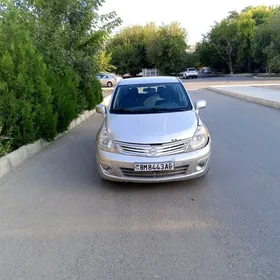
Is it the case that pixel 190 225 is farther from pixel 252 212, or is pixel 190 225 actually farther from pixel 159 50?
pixel 159 50

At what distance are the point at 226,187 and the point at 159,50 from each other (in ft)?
157

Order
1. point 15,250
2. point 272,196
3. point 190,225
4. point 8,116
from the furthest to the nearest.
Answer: point 8,116 → point 272,196 → point 190,225 → point 15,250

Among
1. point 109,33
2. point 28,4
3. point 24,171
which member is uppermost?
point 28,4

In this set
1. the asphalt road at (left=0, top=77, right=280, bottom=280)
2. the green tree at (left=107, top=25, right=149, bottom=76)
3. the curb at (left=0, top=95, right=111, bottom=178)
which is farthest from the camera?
the green tree at (left=107, top=25, right=149, bottom=76)

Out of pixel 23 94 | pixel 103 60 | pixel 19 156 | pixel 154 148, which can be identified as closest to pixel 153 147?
pixel 154 148

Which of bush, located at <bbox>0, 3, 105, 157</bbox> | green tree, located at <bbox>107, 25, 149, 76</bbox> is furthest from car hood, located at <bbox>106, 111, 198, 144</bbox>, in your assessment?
green tree, located at <bbox>107, 25, 149, 76</bbox>

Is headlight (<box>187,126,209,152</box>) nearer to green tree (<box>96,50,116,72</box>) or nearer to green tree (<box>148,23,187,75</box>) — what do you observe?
green tree (<box>96,50,116,72</box>)

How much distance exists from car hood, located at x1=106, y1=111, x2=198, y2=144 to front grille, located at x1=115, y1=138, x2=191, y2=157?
0.06 meters

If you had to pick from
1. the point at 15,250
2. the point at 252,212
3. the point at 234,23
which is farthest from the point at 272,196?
the point at 234,23

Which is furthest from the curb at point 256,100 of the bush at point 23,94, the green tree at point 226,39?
the green tree at point 226,39

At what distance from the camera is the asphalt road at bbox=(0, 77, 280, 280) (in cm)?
289

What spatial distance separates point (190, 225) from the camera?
3.62 meters

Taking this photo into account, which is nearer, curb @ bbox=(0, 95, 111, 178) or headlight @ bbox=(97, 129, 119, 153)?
headlight @ bbox=(97, 129, 119, 153)

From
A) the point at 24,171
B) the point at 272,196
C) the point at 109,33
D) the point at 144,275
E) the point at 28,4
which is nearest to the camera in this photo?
the point at 144,275
